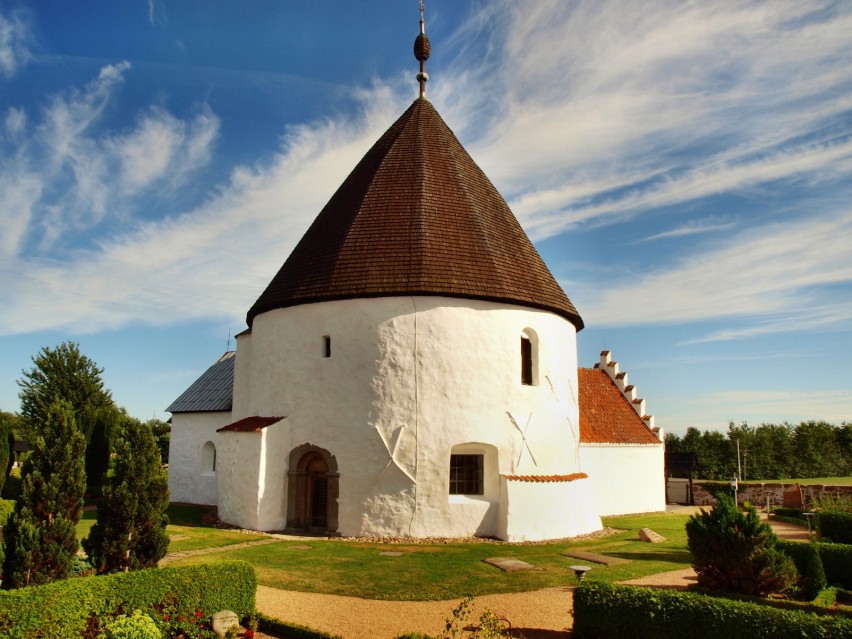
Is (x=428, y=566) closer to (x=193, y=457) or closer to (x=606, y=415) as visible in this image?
(x=193, y=457)

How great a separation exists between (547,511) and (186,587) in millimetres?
10118

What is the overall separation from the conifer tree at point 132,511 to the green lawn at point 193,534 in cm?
267

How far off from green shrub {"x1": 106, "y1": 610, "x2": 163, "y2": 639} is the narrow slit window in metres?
12.2

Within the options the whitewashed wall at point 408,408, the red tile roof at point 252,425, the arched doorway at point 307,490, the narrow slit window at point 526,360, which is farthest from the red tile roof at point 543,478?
the red tile roof at point 252,425

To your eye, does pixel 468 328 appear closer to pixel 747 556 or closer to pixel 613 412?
pixel 747 556

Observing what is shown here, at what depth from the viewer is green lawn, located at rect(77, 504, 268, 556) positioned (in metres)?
14.2

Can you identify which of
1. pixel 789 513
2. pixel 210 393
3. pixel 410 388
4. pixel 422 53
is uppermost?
pixel 422 53

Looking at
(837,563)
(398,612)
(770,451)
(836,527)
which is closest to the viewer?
(398,612)

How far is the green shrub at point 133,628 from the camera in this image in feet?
23.4

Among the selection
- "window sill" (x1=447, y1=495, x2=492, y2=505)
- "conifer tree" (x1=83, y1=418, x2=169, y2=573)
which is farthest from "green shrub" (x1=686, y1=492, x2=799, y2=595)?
"conifer tree" (x1=83, y1=418, x2=169, y2=573)

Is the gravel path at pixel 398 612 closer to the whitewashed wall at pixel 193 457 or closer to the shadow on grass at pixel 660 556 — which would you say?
the shadow on grass at pixel 660 556

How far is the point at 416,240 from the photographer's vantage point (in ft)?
56.2

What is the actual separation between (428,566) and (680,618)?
19.6 feet

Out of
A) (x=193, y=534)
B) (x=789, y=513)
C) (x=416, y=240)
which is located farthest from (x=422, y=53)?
(x=789, y=513)
